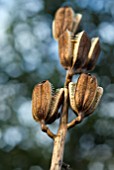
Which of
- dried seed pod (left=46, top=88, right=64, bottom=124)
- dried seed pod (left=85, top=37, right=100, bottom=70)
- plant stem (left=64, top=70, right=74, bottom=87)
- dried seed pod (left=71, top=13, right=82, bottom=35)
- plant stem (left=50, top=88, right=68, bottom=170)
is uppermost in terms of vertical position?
dried seed pod (left=71, top=13, right=82, bottom=35)

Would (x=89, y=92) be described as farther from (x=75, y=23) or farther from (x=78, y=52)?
(x=75, y=23)

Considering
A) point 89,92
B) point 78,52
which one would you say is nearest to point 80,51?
point 78,52

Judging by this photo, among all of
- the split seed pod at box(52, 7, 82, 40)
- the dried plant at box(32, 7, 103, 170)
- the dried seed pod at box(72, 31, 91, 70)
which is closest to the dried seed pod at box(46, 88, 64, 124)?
the dried plant at box(32, 7, 103, 170)

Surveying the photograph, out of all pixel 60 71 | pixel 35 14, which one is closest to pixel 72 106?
pixel 60 71

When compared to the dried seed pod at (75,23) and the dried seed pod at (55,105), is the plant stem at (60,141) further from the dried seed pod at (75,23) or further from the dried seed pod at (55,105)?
the dried seed pod at (75,23)

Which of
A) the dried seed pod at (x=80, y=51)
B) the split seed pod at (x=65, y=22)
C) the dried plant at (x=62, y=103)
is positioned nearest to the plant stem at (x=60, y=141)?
the dried plant at (x=62, y=103)

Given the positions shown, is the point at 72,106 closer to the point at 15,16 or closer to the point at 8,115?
the point at 8,115

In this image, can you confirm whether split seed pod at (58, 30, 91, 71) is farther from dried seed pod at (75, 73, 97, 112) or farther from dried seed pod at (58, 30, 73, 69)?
dried seed pod at (75, 73, 97, 112)
